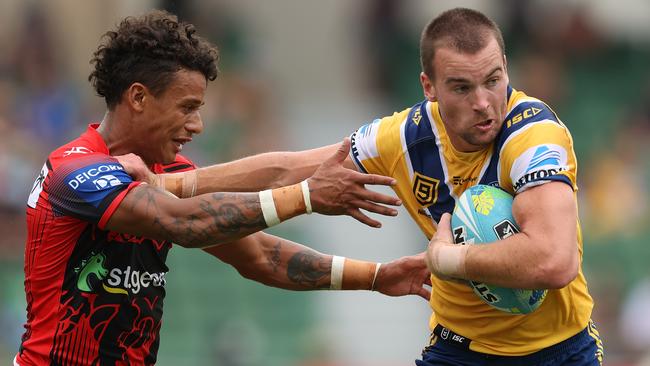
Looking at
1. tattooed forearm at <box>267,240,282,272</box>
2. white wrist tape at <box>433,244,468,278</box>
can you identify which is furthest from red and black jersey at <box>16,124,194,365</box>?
white wrist tape at <box>433,244,468,278</box>

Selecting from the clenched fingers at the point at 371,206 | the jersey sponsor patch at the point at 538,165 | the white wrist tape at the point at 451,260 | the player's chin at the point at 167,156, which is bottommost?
the white wrist tape at the point at 451,260

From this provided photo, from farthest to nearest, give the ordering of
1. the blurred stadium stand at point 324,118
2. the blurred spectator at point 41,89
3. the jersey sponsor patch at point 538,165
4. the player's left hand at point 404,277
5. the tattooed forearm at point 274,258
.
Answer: the blurred spectator at point 41,89
the blurred stadium stand at point 324,118
the tattooed forearm at point 274,258
the player's left hand at point 404,277
the jersey sponsor patch at point 538,165

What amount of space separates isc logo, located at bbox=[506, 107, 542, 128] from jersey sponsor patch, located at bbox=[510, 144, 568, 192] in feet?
0.85

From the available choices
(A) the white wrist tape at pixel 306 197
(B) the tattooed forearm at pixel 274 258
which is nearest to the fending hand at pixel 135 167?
(A) the white wrist tape at pixel 306 197

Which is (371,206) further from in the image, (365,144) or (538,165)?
(538,165)

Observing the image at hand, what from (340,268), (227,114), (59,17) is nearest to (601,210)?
(227,114)

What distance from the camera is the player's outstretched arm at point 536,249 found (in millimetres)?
6230

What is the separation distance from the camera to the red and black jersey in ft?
21.6

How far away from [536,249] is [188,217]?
181 cm

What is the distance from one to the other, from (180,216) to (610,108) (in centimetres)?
1382

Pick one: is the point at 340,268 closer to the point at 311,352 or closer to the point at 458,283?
the point at 458,283

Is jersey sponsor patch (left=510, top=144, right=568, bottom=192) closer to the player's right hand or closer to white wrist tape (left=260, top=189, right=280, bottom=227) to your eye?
the player's right hand

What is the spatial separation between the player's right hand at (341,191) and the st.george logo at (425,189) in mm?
500

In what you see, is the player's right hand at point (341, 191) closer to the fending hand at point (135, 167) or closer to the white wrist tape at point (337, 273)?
the fending hand at point (135, 167)
